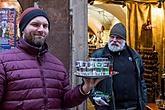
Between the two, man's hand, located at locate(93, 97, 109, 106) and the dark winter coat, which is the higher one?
the dark winter coat

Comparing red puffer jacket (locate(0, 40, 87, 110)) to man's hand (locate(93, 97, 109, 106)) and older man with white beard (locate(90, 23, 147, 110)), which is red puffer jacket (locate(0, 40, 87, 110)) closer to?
man's hand (locate(93, 97, 109, 106))

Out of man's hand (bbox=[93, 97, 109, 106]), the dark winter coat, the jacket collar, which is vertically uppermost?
the jacket collar

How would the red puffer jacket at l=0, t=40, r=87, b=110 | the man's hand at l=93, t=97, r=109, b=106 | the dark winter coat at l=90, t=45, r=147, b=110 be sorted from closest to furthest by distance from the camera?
the red puffer jacket at l=0, t=40, r=87, b=110
the man's hand at l=93, t=97, r=109, b=106
the dark winter coat at l=90, t=45, r=147, b=110

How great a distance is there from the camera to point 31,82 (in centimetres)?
289

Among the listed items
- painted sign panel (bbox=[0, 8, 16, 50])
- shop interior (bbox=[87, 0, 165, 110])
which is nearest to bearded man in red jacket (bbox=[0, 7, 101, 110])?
painted sign panel (bbox=[0, 8, 16, 50])

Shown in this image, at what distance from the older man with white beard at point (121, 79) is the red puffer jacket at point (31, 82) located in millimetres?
1576

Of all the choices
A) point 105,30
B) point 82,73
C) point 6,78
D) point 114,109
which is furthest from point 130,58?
point 105,30

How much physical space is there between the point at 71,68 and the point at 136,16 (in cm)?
689

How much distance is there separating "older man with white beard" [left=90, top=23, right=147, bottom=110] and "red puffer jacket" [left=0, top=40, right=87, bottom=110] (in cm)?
158

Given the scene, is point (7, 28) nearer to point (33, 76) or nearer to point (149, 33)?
point (33, 76)

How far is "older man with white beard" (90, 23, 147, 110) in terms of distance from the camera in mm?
4664

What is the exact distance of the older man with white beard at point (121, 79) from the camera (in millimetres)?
4664

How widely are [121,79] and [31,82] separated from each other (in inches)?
79.6

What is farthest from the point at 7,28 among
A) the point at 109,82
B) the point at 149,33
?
the point at 149,33
